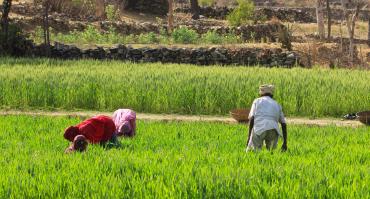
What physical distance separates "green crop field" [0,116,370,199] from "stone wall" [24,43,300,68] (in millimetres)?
15209

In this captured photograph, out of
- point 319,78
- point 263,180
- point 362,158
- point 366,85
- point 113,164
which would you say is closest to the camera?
point 263,180

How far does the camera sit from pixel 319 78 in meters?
19.1

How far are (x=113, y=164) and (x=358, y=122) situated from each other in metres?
8.63

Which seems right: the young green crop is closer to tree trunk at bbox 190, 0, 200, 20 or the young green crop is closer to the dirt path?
the dirt path

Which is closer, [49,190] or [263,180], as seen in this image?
[49,190]

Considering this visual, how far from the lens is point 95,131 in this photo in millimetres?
9469

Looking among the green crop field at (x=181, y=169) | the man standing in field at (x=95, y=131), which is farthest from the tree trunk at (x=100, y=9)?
the man standing in field at (x=95, y=131)

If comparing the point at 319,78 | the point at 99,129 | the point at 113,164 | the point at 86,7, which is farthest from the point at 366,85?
the point at 86,7

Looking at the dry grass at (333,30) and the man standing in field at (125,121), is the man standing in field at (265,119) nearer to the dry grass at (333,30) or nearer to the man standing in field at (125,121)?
the man standing in field at (125,121)

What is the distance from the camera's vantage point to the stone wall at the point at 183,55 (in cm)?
2636

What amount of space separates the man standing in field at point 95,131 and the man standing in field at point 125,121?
1.02 meters

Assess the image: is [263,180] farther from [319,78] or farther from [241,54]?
[241,54]

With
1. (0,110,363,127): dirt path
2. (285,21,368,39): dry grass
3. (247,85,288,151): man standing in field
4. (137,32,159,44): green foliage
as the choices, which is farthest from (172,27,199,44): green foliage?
(247,85,288,151): man standing in field

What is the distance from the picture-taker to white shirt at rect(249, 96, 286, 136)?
900 cm
